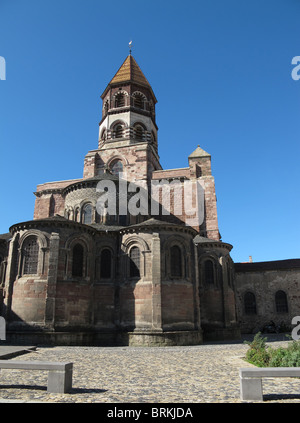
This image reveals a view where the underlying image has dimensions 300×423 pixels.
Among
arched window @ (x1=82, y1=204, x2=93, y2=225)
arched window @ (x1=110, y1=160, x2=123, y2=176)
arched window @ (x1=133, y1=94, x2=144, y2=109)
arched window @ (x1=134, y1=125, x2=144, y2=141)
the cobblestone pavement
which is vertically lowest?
the cobblestone pavement

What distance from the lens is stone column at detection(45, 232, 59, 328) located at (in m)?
19.6

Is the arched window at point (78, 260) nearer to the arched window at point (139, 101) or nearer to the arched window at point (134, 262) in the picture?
the arched window at point (134, 262)

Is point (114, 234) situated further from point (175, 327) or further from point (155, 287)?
point (175, 327)

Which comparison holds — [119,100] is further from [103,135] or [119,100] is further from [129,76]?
[103,135]

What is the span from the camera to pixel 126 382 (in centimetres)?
880

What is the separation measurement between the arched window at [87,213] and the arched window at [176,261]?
25.7ft

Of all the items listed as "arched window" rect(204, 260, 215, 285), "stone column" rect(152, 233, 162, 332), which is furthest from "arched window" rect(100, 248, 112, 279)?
"arched window" rect(204, 260, 215, 285)

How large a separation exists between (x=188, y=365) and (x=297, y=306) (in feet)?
73.6

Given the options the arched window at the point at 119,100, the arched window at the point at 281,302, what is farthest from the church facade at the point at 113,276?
the arched window at the point at 119,100

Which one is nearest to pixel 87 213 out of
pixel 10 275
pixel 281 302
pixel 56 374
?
pixel 10 275

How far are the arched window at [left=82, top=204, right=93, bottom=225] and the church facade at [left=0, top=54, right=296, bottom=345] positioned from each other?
80 mm

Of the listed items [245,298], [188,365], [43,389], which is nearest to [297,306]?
[245,298]

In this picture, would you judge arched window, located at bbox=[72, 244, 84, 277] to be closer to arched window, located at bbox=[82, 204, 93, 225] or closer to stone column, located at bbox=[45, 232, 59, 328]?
stone column, located at bbox=[45, 232, 59, 328]

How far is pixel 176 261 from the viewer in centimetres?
2250
